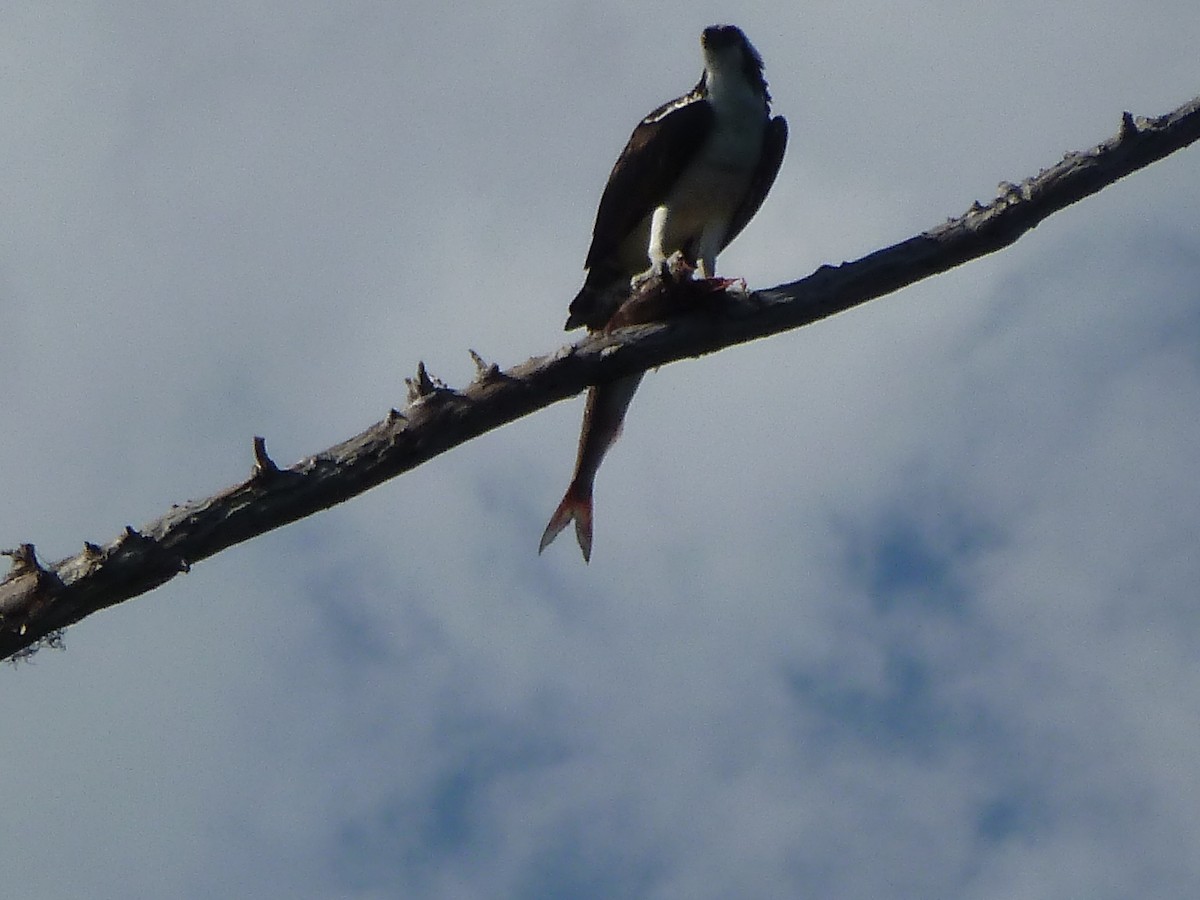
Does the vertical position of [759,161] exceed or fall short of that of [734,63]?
it falls short

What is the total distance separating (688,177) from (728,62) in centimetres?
78

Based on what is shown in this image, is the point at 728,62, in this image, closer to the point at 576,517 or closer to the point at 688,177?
the point at 688,177

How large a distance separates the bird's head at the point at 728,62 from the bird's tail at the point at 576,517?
2.73m

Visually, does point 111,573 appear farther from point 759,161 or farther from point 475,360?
point 759,161

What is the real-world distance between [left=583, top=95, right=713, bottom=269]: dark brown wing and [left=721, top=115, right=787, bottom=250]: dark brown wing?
42cm

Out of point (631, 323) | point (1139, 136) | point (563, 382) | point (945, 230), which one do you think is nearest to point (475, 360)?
point (563, 382)

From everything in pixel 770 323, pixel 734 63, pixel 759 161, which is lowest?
pixel 770 323

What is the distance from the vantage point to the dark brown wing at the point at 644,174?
24.7ft

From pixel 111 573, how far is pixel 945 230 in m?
3.57

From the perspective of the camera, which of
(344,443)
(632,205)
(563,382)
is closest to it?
(344,443)

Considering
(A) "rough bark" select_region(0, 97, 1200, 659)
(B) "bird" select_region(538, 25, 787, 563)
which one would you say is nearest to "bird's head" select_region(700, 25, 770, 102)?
(B) "bird" select_region(538, 25, 787, 563)

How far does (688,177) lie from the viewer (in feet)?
25.0

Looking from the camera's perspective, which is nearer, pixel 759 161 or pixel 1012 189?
pixel 1012 189

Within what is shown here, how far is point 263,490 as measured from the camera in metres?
5.04
